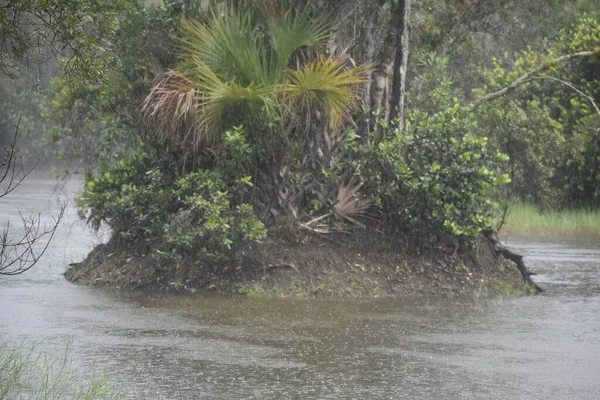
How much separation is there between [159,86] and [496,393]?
24.3ft

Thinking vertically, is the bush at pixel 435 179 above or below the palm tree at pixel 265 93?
below

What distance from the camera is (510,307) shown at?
43.5 ft

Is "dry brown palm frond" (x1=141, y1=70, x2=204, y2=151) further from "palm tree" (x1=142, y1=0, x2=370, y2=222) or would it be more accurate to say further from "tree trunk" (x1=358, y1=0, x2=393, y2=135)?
"tree trunk" (x1=358, y1=0, x2=393, y2=135)

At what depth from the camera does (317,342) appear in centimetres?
1062

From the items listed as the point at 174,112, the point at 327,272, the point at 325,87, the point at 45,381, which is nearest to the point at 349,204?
the point at 327,272

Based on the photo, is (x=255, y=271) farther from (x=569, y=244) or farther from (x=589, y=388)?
(x=569, y=244)

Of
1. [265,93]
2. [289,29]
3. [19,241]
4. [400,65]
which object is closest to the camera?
[265,93]

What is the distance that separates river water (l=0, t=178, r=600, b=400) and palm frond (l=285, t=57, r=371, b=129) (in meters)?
2.48

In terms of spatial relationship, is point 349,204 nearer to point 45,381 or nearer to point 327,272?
point 327,272

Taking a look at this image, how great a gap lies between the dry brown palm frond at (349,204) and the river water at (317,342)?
1.40m

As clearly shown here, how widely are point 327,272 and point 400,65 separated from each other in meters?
3.27

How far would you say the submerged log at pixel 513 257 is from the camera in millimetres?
14773

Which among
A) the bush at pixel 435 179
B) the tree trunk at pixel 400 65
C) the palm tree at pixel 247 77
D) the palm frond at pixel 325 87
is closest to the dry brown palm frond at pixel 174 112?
the palm tree at pixel 247 77

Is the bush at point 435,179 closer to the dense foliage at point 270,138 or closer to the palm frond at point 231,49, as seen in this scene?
the dense foliage at point 270,138
